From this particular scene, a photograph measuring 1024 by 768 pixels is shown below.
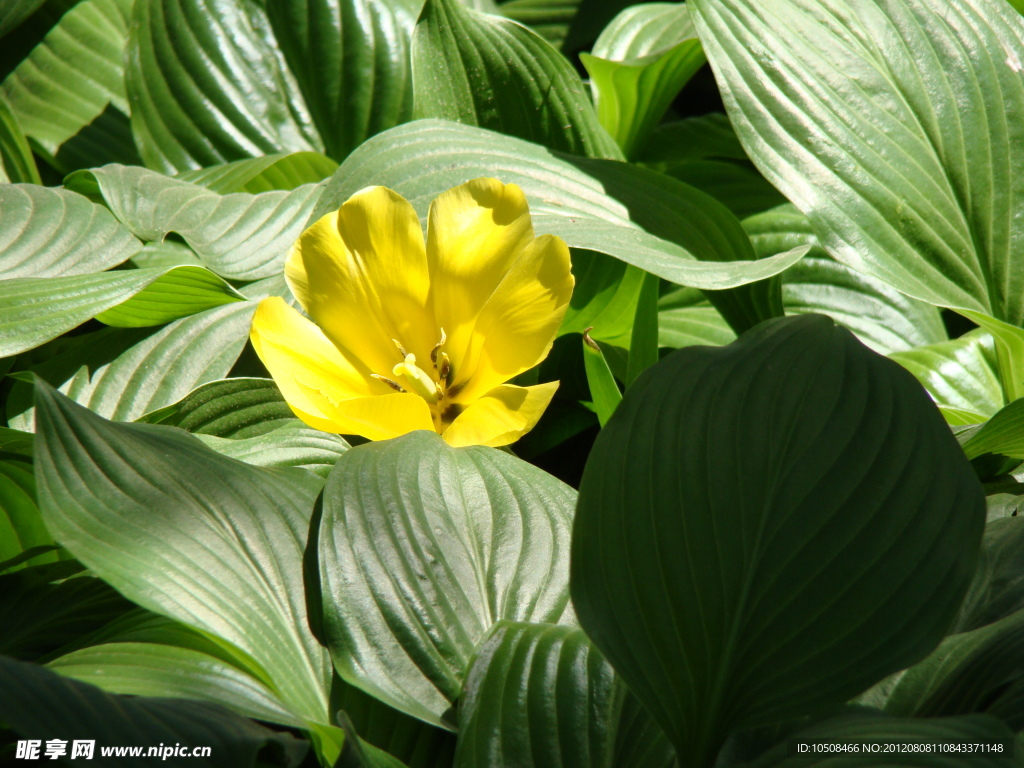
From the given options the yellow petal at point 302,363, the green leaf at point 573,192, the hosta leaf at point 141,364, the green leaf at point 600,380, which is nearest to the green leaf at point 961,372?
the green leaf at point 573,192

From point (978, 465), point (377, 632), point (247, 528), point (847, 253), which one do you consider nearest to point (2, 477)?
point (247, 528)

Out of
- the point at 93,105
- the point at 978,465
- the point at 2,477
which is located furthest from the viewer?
the point at 93,105

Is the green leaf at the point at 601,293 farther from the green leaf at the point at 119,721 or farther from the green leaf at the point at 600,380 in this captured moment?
the green leaf at the point at 119,721

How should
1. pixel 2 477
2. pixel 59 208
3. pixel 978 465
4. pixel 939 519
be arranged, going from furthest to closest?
1. pixel 59 208
2. pixel 978 465
3. pixel 2 477
4. pixel 939 519

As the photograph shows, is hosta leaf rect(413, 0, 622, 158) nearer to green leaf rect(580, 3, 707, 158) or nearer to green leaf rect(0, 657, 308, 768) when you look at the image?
green leaf rect(580, 3, 707, 158)

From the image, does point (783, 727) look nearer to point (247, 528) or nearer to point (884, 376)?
point (884, 376)

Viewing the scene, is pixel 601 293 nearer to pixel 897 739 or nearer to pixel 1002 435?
pixel 1002 435

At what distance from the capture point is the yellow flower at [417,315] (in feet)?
2.24

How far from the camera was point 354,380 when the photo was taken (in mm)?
755

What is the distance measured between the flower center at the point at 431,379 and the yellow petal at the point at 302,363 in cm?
3

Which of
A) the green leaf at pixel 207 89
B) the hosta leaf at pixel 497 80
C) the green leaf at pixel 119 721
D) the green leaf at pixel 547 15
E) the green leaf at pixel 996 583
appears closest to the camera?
the green leaf at pixel 119 721

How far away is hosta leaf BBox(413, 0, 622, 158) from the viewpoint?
3.37 feet

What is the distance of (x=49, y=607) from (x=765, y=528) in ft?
1.92

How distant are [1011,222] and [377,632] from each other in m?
0.85
